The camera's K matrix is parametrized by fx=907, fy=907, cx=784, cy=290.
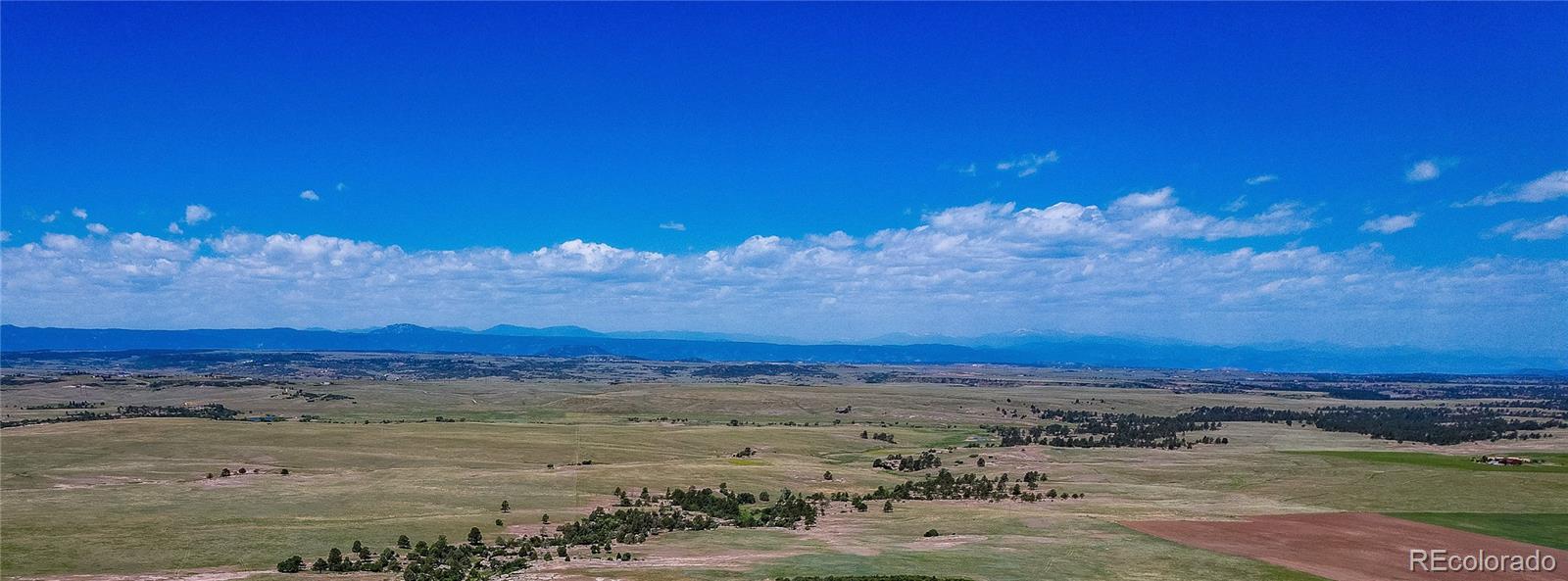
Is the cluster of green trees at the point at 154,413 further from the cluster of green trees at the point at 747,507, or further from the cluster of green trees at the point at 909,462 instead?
the cluster of green trees at the point at 909,462

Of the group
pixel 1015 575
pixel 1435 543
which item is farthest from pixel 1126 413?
pixel 1015 575

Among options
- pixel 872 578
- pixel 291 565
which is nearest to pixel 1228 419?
pixel 872 578

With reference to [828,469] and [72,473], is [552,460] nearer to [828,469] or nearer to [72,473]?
[828,469]

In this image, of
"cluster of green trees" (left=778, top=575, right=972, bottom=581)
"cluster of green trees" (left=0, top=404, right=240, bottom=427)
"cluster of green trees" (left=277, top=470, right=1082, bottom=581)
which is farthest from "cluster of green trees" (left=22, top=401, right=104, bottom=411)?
"cluster of green trees" (left=778, top=575, right=972, bottom=581)

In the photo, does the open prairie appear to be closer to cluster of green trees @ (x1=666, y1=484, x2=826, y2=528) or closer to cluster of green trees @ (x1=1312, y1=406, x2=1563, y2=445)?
cluster of green trees @ (x1=666, y1=484, x2=826, y2=528)

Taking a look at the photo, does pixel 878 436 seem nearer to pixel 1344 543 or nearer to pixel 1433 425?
pixel 1344 543
